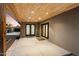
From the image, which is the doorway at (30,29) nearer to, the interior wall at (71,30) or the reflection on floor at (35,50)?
the reflection on floor at (35,50)

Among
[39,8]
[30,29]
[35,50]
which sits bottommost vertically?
[35,50]

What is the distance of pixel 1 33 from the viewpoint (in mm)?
3057

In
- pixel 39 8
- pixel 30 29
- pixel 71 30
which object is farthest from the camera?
pixel 30 29

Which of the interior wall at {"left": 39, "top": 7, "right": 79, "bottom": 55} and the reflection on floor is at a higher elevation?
the interior wall at {"left": 39, "top": 7, "right": 79, "bottom": 55}

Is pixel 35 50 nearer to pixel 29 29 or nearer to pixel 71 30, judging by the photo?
pixel 71 30

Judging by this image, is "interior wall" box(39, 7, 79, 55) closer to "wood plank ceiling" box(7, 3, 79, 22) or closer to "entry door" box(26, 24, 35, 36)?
"wood plank ceiling" box(7, 3, 79, 22)

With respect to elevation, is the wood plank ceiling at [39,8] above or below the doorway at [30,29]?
above

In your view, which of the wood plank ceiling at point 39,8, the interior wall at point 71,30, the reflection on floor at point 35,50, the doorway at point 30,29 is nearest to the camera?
the wood plank ceiling at point 39,8

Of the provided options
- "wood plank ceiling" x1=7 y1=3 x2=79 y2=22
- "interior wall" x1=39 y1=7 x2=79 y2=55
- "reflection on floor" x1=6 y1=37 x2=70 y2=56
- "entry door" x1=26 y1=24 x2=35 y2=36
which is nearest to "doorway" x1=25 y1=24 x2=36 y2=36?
"entry door" x1=26 y1=24 x2=35 y2=36

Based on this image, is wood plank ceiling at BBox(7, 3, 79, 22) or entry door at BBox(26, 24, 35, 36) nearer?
wood plank ceiling at BBox(7, 3, 79, 22)

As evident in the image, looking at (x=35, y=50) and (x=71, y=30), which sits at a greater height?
(x=71, y=30)

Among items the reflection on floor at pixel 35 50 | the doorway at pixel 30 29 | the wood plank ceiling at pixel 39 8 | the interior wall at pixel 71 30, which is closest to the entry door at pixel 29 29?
the doorway at pixel 30 29

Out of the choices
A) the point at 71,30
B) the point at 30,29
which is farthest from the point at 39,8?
the point at 30,29

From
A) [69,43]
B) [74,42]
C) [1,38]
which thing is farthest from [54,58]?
[69,43]
